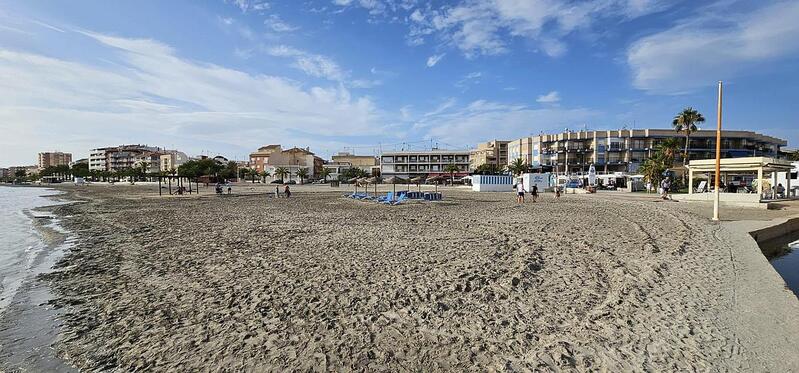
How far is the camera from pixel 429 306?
6035 mm

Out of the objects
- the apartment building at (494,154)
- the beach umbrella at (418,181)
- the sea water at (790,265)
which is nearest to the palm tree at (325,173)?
the beach umbrella at (418,181)

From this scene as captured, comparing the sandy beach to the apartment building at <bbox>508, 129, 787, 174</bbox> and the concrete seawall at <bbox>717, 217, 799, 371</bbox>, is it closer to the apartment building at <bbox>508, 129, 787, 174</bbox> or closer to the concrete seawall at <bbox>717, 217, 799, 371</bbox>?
the concrete seawall at <bbox>717, 217, 799, 371</bbox>

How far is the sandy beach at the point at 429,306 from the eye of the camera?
4.45 m

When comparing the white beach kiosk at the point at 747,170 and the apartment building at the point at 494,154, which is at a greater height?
the apartment building at the point at 494,154

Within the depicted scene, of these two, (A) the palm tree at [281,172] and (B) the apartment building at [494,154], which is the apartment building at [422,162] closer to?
(B) the apartment building at [494,154]

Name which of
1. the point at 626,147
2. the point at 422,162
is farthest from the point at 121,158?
the point at 626,147

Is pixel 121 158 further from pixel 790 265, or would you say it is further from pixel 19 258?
pixel 790 265

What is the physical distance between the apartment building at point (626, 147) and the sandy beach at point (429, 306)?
75.2 metres

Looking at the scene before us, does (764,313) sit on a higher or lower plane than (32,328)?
higher

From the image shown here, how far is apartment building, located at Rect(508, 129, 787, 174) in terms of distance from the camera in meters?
82.6

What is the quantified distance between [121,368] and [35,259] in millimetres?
9195

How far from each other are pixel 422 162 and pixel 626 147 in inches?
1862

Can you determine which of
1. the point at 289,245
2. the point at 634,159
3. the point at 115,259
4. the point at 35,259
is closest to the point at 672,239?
the point at 289,245

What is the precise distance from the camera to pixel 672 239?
11750mm
